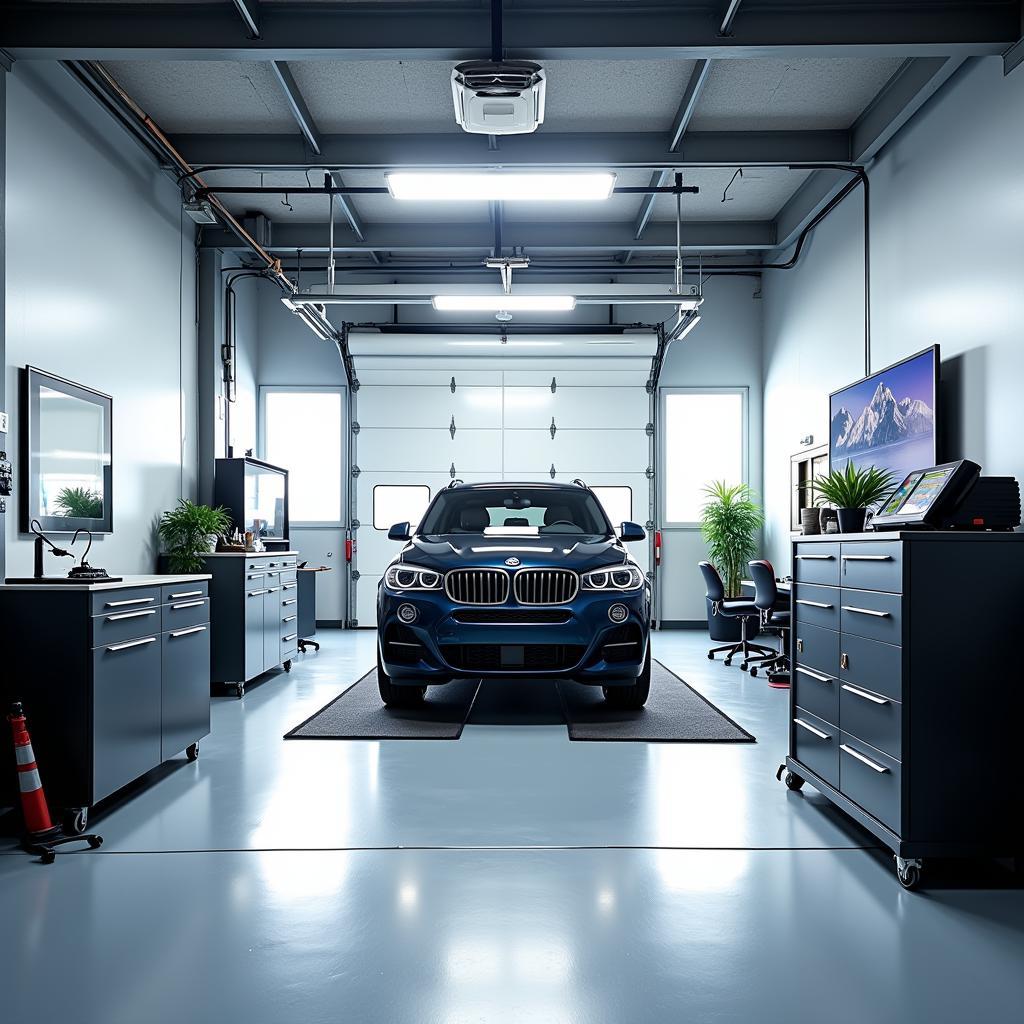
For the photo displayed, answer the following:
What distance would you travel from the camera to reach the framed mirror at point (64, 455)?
15.4 ft

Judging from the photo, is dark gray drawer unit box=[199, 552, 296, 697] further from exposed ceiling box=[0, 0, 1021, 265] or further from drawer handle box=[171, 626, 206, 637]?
exposed ceiling box=[0, 0, 1021, 265]

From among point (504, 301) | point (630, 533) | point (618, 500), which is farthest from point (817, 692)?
point (618, 500)

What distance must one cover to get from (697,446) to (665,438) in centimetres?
43

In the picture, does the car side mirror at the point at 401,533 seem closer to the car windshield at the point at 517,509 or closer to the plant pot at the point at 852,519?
the car windshield at the point at 517,509

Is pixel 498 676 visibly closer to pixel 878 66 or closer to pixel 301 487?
pixel 878 66

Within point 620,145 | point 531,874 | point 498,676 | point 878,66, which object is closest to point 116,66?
point 620,145

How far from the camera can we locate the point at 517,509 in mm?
5957

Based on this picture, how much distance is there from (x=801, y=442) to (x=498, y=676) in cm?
542

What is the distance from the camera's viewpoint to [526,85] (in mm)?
4523

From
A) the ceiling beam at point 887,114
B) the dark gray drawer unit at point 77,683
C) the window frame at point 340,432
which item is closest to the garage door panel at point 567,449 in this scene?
the window frame at point 340,432

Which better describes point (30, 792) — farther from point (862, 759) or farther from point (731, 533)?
point (731, 533)

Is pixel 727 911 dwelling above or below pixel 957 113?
below

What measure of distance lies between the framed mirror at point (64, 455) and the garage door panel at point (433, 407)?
5331mm

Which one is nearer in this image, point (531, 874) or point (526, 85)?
point (531, 874)
